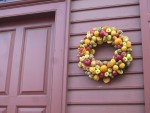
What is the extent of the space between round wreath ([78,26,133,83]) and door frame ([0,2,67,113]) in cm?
21

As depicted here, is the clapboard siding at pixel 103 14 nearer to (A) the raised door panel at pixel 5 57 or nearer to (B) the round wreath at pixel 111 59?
(B) the round wreath at pixel 111 59

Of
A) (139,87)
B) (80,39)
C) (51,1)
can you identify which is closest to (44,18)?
(51,1)

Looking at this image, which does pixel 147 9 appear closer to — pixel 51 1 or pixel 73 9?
pixel 73 9

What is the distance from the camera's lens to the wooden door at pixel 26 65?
3016 mm

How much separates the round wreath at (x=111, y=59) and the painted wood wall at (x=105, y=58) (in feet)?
0.23

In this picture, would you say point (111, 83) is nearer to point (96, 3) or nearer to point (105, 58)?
point (105, 58)

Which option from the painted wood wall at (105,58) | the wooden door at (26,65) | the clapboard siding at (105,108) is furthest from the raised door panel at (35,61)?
the clapboard siding at (105,108)

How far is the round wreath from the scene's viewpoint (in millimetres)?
2635

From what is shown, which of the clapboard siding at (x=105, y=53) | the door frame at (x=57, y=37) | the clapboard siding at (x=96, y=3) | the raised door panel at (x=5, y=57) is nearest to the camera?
the clapboard siding at (x=105, y=53)

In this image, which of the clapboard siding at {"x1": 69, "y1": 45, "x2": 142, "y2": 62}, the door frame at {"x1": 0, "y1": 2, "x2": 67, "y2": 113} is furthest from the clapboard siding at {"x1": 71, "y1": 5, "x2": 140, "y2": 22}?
the clapboard siding at {"x1": 69, "y1": 45, "x2": 142, "y2": 62}

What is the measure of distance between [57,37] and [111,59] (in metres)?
0.64

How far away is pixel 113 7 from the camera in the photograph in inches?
116

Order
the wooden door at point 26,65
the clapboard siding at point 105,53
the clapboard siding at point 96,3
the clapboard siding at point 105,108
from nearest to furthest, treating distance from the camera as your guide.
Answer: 1. the clapboard siding at point 105,108
2. the clapboard siding at point 105,53
3. the clapboard siding at point 96,3
4. the wooden door at point 26,65

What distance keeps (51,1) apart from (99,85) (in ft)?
3.56
